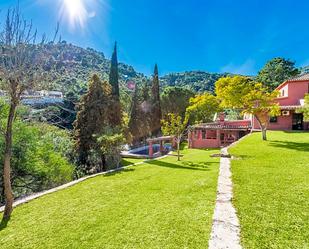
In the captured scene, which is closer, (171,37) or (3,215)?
(3,215)

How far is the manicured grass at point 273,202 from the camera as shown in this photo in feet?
15.1

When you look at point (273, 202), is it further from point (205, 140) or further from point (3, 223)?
point (205, 140)

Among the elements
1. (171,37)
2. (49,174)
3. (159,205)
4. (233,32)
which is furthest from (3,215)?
(233,32)

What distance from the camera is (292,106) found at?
26.9m

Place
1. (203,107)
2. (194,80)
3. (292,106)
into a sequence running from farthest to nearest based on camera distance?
1. (194,80)
2. (203,107)
3. (292,106)

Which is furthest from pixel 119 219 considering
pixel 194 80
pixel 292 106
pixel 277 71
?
pixel 194 80

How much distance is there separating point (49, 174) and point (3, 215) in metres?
6.63

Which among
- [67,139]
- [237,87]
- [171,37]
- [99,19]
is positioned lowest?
[67,139]

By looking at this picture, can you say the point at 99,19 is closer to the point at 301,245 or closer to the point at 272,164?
the point at 272,164

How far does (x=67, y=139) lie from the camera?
20.1m

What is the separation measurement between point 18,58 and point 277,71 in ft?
166

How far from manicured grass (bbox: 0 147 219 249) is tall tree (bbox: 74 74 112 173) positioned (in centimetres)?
1158

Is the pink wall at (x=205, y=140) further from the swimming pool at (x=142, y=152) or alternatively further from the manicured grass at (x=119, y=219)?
the manicured grass at (x=119, y=219)

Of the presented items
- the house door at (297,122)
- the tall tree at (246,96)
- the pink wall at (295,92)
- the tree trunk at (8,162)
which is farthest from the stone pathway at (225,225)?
the pink wall at (295,92)
